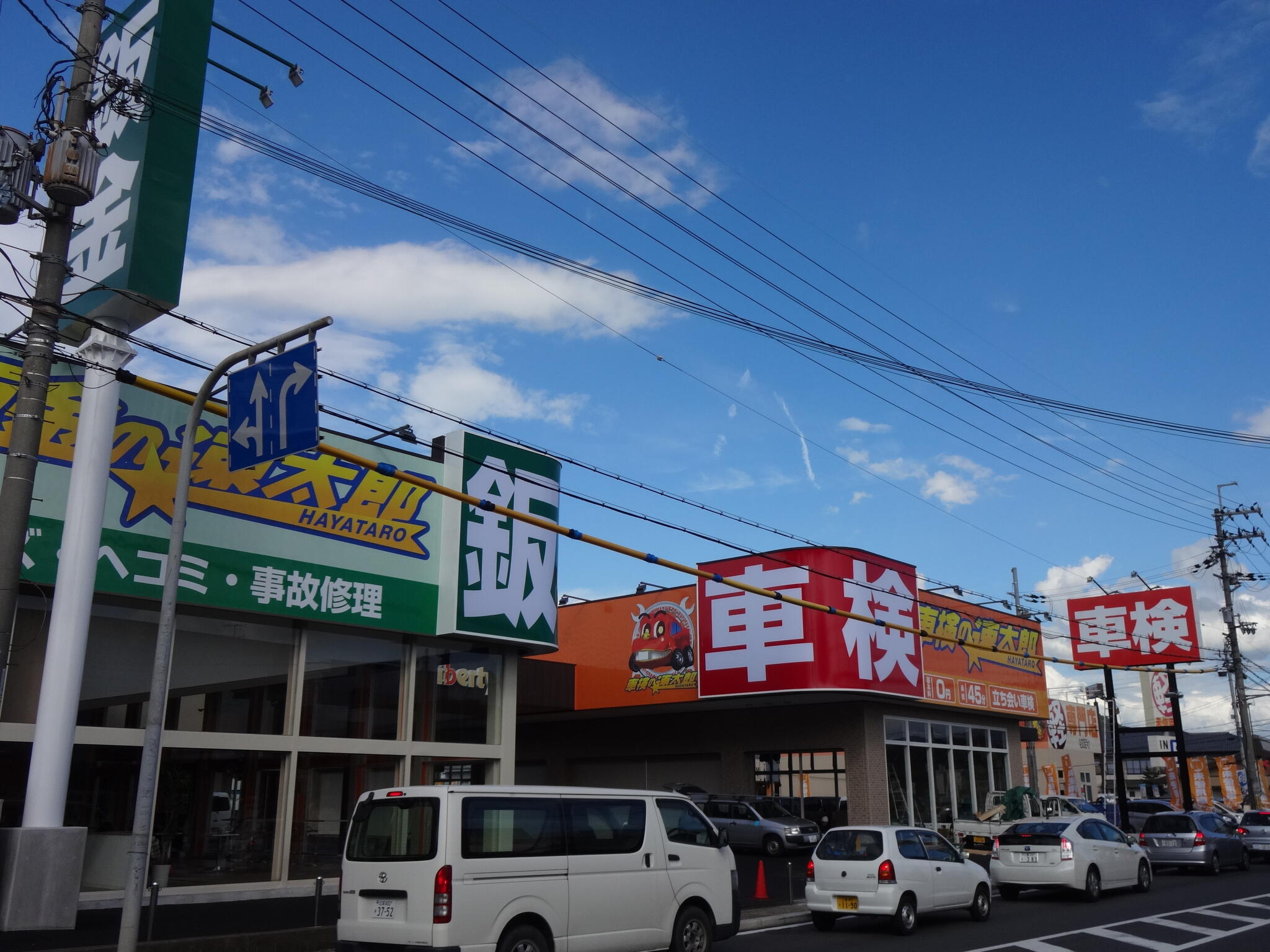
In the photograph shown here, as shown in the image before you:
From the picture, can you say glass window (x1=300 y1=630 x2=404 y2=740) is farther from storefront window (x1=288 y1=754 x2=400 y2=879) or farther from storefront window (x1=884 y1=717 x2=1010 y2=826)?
storefront window (x1=884 y1=717 x2=1010 y2=826)

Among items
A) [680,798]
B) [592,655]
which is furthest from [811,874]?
[592,655]

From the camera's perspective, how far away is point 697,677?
30.0 m

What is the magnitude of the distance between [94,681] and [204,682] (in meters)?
1.70

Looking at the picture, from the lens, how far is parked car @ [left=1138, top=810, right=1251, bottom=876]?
25.0 meters

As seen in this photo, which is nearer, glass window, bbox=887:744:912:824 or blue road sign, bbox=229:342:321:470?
blue road sign, bbox=229:342:321:470

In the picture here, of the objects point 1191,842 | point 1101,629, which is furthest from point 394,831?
point 1101,629

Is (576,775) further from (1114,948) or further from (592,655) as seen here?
(1114,948)

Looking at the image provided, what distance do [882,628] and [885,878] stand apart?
14780mm

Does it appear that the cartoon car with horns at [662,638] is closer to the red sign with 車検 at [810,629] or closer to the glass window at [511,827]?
the red sign with 車検 at [810,629]

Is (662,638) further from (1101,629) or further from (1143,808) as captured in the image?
(1143,808)

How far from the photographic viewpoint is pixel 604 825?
460 inches

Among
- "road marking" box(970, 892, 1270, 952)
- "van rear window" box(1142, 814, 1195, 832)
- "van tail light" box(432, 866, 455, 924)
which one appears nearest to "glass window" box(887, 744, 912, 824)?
"van rear window" box(1142, 814, 1195, 832)

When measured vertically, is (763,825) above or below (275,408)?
below

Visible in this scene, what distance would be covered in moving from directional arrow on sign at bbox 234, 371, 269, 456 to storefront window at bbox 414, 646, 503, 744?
8468 millimetres
